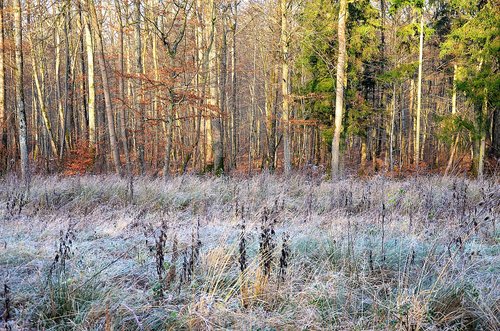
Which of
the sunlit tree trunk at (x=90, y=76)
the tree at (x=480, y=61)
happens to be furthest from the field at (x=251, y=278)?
the tree at (x=480, y=61)

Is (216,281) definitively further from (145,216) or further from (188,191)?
(188,191)

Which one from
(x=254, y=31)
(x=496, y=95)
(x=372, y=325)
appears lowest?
(x=372, y=325)

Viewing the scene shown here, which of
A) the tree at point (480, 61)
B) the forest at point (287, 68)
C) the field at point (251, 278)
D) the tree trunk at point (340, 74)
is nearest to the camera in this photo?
the field at point (251, 278)

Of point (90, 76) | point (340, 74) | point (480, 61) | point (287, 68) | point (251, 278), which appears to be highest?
point (480, 61)

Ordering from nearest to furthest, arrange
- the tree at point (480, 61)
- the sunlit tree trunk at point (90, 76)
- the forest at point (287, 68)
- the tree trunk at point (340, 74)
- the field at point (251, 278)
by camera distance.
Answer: the field at point (251, 278)
the tree trunk at point (340, 74)
the forest at point (287, 68)
the sunlit tree trunk at point (90, 76)
the tree at point (480, 61)

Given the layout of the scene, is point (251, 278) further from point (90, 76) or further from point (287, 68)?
point (90, 76)

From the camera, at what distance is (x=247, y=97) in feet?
106

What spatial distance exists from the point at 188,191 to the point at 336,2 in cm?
1240

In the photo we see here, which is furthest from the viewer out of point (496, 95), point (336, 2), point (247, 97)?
point (247, 97)

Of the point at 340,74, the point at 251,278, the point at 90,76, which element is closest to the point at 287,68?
the point at 340,74

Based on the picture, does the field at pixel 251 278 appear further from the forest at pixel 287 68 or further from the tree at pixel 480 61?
the tree at pixel 480 61

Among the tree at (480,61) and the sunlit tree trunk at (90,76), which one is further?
the tree at (480,61)

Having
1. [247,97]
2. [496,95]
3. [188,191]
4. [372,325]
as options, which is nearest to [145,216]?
[188,191]

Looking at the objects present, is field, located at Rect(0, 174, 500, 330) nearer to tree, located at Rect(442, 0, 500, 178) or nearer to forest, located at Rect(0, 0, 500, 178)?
forest, located at Rect(0, 0, 500, 178)
